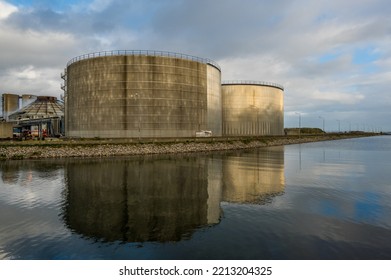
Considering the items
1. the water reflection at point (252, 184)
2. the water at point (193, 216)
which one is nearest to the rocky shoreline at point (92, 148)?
the water at point (193, 216)

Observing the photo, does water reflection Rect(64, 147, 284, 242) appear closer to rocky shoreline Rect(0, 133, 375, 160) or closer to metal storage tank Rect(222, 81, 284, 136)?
rocky shoreline Rect(0, 133, 375, 160)

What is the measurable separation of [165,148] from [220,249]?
162 feet

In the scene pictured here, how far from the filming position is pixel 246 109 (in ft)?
362

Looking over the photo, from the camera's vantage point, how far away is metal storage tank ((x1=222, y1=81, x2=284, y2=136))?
10850cm

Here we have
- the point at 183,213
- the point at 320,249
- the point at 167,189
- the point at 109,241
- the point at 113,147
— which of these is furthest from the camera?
the point at 113,147

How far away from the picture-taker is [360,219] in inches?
717

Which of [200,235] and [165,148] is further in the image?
[165,148]

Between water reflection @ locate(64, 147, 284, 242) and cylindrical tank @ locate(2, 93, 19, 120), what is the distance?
135121 mm

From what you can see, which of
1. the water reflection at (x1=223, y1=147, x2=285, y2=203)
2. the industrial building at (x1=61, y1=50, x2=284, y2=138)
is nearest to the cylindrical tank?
the industrial building at (x1=61, y1=50, x2=284, y2=138)

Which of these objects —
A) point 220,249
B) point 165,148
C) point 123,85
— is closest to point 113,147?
point 165,148

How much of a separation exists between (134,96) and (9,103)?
114 meters

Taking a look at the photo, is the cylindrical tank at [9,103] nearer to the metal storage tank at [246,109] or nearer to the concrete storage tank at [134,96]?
the concrete storage tank at [134,96]

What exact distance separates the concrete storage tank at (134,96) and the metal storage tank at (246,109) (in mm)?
31020
